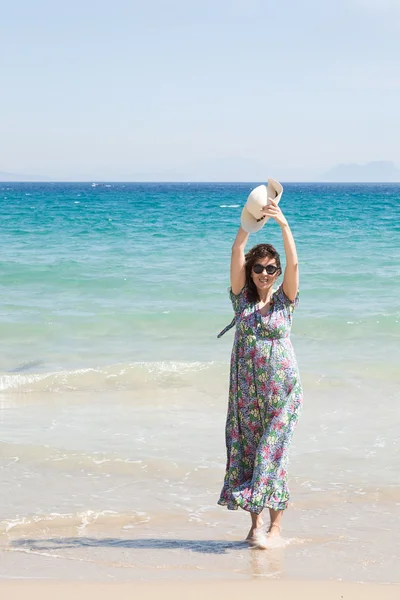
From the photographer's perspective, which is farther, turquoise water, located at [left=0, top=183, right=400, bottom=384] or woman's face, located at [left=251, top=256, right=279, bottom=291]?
turquoise water, located at [left=0, top=183, right=400, bottom=384]

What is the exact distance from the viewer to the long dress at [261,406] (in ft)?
14.8

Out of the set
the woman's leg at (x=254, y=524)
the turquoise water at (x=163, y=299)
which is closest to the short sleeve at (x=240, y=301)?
the woman's leg at (x=254, y=524)

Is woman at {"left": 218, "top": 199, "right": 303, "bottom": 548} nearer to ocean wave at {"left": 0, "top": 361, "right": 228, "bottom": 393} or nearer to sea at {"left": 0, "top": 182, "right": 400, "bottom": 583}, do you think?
sea at {"left": 0, "top": 182, "right": 400, "bottom": 583}

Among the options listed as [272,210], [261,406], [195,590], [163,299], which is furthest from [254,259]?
[163,299]

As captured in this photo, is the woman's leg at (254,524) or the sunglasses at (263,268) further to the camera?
the woman's leg at (254,524)

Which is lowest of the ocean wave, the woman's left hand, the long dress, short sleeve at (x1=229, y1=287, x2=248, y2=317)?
the ocean wave

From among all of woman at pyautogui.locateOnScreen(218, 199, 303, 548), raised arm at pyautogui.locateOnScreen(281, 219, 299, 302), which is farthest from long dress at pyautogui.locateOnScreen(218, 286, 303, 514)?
raised arm at pyautogui.locateOnScreen(281, 219, 299, 302)

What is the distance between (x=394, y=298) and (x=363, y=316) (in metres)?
1.98

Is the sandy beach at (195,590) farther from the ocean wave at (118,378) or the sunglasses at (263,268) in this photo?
the ocean wave at (118,378)

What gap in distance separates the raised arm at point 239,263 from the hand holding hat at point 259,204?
6 cm

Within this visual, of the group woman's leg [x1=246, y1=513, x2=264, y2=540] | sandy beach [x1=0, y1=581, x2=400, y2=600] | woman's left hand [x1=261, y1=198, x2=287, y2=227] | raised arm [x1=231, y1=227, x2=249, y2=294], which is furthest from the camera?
woman's leg [x1=246, y1=513, x2=264, y2=540]

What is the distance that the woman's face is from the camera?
4586mm

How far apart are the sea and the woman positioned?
0.33m

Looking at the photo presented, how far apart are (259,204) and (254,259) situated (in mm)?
317
